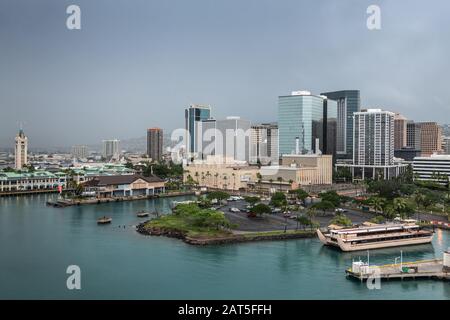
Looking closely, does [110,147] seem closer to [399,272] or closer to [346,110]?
[346,110]

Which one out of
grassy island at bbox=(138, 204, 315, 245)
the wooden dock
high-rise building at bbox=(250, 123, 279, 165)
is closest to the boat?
grassy island at bbox=(138, 204, 315, 245)

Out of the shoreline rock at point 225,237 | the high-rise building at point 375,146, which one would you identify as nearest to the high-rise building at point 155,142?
the high-rise building at point 375,146

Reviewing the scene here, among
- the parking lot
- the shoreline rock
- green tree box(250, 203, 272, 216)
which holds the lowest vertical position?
the shoreline rock

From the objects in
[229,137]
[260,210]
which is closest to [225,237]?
[260,210]

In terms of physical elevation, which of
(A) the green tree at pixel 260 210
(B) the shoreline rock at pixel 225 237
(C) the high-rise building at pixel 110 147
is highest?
(C) the high-rise building at pixel 110 147

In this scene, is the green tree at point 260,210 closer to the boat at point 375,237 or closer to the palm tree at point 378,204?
the boat at point 375,237

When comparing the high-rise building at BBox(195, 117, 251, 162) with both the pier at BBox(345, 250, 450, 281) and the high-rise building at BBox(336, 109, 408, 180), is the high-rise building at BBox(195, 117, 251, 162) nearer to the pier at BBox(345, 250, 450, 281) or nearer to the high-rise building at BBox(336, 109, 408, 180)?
the high-rise building at BBox(336, 109, 408, 180)

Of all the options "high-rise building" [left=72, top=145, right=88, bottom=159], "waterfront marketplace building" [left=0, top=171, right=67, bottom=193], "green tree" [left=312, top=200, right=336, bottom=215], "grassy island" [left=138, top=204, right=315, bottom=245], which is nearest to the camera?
"grassy island" [left=138, top=204, right=315, bottom=245]
